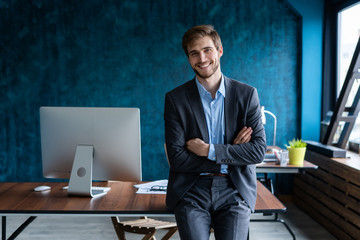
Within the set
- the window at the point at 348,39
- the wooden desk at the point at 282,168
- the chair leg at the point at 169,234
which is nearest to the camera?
the chair leg at the point at 169,234

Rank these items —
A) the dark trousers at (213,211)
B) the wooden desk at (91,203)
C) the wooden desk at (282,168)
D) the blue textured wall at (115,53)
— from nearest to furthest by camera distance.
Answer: the dark trousers at (213,211) → the wooden desk at (91,203) → the wooden desk at (282,168) → the blue textured wall at (115,53)

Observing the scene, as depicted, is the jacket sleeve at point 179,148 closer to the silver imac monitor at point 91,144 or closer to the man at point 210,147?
the man at point 210,147

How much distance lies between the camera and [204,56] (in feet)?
7.20

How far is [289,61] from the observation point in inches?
204

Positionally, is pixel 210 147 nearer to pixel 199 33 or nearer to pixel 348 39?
pixel 199 33

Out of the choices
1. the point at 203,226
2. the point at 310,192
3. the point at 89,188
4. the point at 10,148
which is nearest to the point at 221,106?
the point at 203,226

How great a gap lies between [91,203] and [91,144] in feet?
1.21

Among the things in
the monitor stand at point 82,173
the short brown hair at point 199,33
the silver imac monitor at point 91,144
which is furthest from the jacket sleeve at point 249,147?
the monitor stand at point 82,173

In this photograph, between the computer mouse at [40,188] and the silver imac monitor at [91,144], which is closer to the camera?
the silver imac monitor at [91,144]

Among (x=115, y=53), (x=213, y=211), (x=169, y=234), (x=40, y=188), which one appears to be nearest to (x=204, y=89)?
(x=213, y=211)

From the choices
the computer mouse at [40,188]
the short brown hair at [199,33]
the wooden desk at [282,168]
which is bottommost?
the wooden desk at [282,168]

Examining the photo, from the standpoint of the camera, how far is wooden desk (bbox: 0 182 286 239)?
2.08 meters

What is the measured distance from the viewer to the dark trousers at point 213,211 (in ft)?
6.40

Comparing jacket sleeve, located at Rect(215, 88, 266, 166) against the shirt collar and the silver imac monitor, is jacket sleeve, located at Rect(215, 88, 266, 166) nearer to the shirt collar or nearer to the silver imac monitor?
Result: the shirt collar
